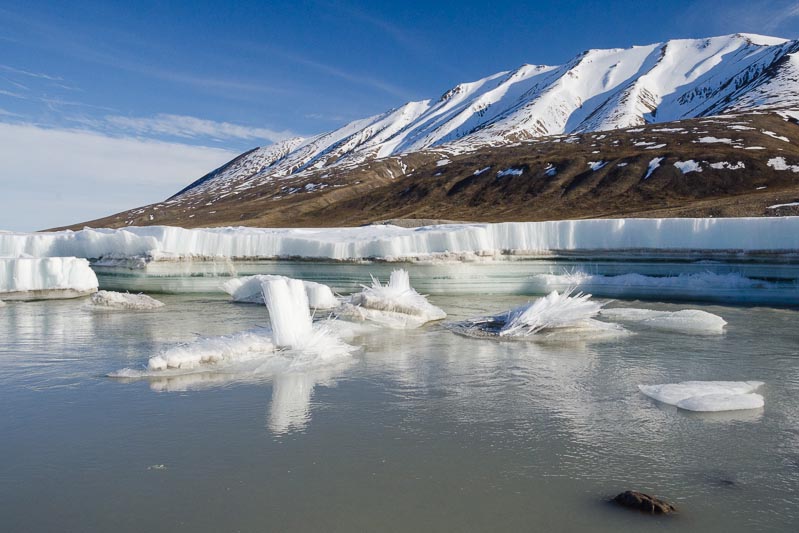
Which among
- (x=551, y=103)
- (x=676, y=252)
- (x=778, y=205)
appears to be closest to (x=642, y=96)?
(x=551, y=103)

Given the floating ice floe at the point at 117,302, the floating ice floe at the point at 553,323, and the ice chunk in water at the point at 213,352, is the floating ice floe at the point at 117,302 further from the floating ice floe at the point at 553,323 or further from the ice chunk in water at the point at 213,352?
the floating ice floe at the point at 553,323

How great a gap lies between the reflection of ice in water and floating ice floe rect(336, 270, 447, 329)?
2021 millimetres

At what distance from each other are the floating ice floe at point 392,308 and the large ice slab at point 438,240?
4693mm

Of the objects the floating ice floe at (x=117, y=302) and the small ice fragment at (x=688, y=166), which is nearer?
the floating ice floe at (x=117, y=302)

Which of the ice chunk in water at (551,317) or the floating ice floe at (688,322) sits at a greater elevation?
the ice chunk in water at (551,317)

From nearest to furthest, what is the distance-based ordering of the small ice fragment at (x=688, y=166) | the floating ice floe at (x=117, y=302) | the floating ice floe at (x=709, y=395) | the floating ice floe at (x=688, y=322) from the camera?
the floating ice floe at (x=709, y=395)
the floating ice floe at (x=688, y=322)
the floating ice floe at (x=117, y=302)
the small ice fragment at (x=688, y=166)

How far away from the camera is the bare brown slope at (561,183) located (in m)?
Answer: 51.3

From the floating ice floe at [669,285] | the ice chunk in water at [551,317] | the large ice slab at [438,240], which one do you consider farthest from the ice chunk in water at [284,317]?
the floating ice floe at [669,285]

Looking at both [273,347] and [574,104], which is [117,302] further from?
[574,104]

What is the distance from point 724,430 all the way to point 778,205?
27.4 metres

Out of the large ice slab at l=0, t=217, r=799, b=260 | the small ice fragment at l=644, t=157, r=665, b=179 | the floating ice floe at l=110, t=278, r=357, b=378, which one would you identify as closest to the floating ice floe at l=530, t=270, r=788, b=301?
the large ice slab at l=0, t=217, r=799, b=260

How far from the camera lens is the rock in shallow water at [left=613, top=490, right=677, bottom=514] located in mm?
3346

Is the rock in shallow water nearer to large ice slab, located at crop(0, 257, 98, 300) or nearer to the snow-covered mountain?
large ice slab, located at crop(0, 257, 98, 300)

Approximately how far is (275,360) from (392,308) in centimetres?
375
